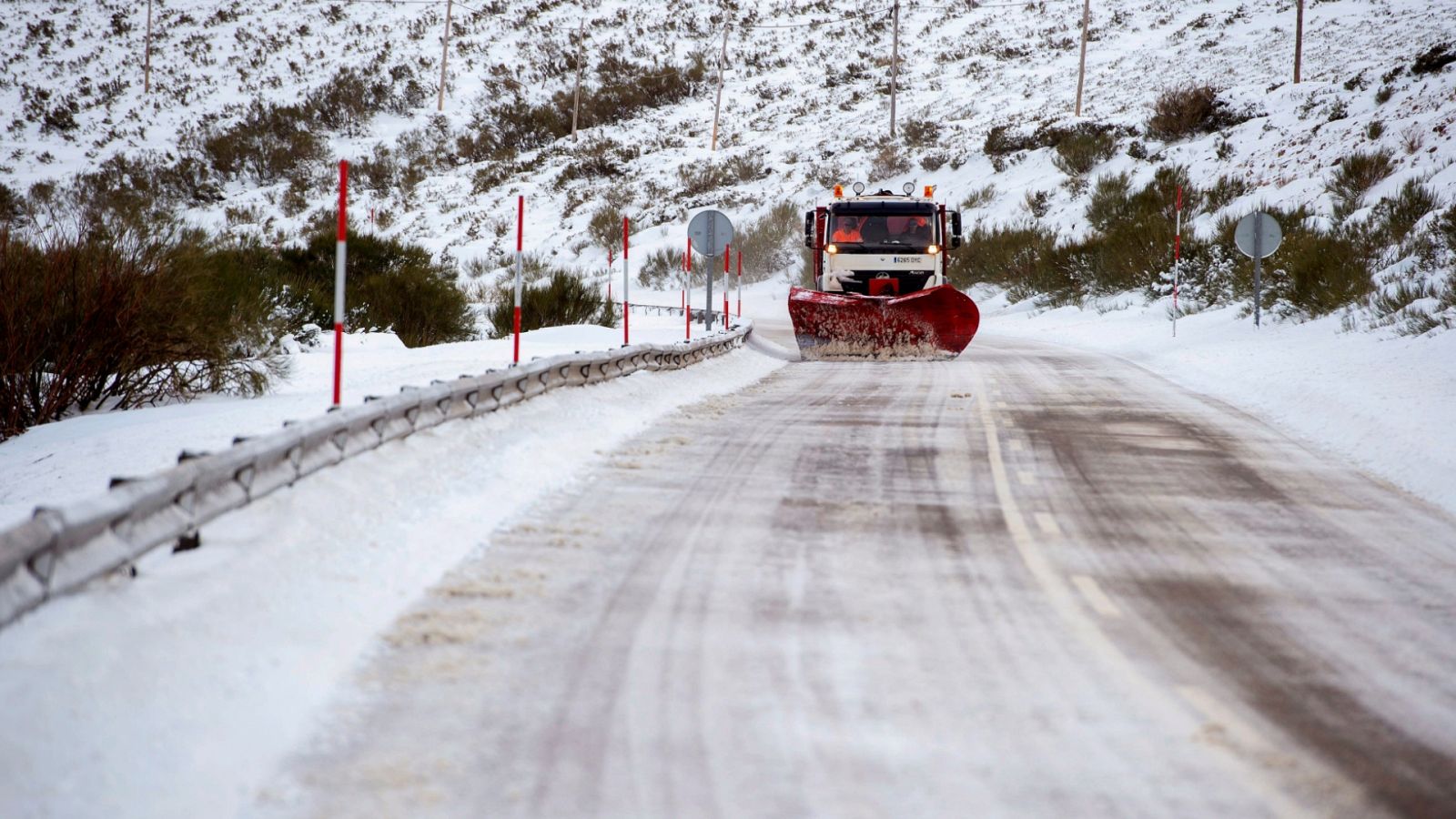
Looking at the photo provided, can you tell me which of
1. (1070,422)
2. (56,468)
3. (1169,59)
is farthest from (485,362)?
(1169,59)

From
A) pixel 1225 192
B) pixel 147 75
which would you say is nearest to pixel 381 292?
pixel 1225 192

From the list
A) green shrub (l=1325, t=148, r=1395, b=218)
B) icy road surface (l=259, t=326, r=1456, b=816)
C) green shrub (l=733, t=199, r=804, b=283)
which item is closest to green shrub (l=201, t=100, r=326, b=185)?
green shrub (l=733, t=199, r=804, b=283)

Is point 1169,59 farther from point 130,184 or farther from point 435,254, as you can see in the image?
point 130,184

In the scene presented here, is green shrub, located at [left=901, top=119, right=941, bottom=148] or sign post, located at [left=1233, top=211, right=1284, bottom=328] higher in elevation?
green shrub, located at [left=901, top=119, right=941, bottom=148]

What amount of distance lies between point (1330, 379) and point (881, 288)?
7570 mm

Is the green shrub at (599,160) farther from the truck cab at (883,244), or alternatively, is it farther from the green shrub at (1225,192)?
the truck cab at (883,244)

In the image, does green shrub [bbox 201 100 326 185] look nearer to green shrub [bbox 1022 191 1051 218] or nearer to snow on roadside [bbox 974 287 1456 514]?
green shrub [bbox 1022 191 1051 218]

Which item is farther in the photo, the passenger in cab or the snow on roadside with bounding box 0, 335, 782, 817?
the passenger in cab

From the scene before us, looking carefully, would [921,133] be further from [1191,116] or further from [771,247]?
[1191,116]

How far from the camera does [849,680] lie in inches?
167

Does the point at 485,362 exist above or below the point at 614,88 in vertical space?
below

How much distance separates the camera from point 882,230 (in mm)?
20031

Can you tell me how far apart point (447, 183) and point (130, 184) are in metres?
13.9

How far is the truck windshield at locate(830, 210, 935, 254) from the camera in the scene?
19891 millimetres
